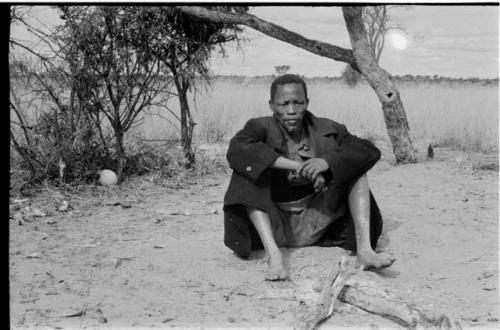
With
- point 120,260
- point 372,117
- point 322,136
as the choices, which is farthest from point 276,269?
point 372,117

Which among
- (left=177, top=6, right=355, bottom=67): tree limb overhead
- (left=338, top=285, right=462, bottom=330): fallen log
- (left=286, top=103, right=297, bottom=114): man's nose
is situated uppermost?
(left=177, top=6, right=355, bottom=67): tree limb overhead

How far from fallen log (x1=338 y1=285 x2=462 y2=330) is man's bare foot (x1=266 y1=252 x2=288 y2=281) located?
1.44ft

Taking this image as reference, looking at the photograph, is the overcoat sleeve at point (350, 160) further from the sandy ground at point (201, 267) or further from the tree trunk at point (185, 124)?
the tree trunk at point (185, 124)

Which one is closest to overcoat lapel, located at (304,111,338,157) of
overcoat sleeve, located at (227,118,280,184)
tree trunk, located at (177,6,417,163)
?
overcoat sleeve, located at (227,118,280,184)

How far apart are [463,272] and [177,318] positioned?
6.24 feet

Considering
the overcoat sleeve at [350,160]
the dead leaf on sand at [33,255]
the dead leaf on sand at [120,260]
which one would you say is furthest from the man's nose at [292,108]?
the dead leaf on sand at [33,255]

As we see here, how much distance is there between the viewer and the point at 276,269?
11.9 ft

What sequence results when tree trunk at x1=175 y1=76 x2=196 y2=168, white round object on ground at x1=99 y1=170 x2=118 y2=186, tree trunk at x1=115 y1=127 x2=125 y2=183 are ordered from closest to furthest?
white round object on ground at x1=99 y1=170 x2=118 y2=186
tree trunk at x1=115 y1=127 x2=125 y2=183
tree trunk at x1=175 y1=76 x2=196 y2=168

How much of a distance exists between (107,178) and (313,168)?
3.41 m

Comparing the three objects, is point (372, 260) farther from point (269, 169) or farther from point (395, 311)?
point (269, 169)

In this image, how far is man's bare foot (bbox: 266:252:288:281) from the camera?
11.8 feet

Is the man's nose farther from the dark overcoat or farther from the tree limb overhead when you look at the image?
the tree limb overhead

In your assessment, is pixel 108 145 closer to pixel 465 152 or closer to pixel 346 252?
pixel 346 252

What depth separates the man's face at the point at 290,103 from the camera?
3846 mm
